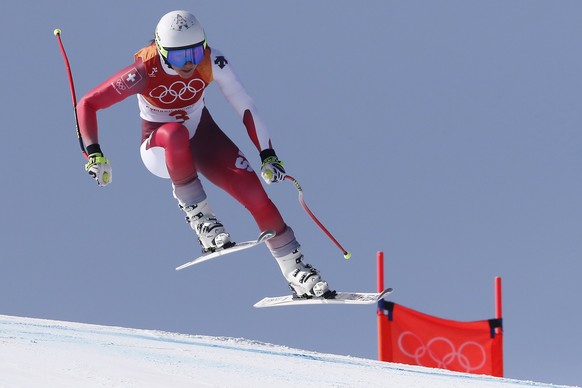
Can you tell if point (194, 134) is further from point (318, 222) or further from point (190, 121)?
point (318, 222)

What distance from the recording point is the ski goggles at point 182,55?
788 cm

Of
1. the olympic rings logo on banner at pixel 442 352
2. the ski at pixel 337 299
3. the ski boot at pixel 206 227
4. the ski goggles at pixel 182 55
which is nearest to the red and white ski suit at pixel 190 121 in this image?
the ski goggles at pixel 182 55

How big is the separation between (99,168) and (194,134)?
101 centimetres

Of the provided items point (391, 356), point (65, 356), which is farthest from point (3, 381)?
point (391, 356)

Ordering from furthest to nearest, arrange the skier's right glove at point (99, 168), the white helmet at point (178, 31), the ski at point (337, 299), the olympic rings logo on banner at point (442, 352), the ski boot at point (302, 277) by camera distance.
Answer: the olympic rings logo on banner at point (442, 352)
the ski boot at point (302, 277)
the ski at point (337, 299)
the white helmet at point (178, 31)
the skier's right glove at point (99, 168)

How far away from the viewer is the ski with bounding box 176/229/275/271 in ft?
26.8

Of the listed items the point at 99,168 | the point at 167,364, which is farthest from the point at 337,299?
the point at 167,364

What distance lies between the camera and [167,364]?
5828 millimetres

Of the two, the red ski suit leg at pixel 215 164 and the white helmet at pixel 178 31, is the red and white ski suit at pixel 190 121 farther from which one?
the white helmet at pixel 178 31

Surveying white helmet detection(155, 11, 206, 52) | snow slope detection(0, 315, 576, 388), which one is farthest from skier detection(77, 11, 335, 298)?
snow slope detection(0, 315, 576, 388)

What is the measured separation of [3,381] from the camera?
459 cm

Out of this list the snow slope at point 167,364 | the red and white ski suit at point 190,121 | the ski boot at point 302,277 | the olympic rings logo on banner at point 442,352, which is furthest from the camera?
the olympic rings logo on banner at point 442,352

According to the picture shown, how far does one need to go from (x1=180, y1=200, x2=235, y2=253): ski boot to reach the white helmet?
122 cm

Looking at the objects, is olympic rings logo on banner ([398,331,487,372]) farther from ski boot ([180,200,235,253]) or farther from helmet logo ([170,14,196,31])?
helmet logo ([170,14,196,31])
